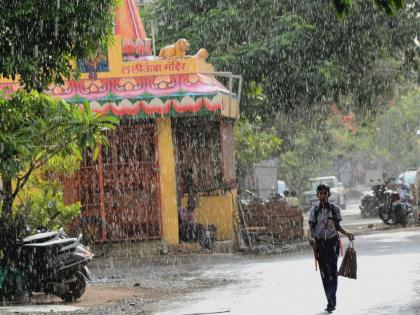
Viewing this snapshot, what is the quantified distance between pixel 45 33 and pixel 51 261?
3438mm

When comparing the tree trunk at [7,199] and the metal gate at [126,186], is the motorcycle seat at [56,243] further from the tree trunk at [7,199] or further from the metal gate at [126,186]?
the metal gate at [126,186]

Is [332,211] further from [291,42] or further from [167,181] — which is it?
[291,42]

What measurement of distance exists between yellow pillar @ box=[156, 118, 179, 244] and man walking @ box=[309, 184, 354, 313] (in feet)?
33.2

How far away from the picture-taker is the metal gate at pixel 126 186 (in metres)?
22.6

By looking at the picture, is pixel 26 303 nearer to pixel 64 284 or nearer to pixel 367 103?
pixel 64 284

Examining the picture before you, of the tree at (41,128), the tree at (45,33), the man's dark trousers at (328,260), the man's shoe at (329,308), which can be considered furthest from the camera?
the tree at (41,128)

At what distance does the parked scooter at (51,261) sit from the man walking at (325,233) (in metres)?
3.34

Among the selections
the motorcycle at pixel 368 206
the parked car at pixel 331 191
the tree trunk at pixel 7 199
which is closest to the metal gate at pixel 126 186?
the tree trunk at pixel 7 199

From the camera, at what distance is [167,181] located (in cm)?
2256

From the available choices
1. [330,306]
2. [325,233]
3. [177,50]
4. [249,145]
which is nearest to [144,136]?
[177,50]

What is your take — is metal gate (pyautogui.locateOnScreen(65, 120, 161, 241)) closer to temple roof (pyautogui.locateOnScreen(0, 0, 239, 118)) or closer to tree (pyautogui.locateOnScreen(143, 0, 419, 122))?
temple roof (pyautogui.locateOnScreen(0, 0, 239, 118))

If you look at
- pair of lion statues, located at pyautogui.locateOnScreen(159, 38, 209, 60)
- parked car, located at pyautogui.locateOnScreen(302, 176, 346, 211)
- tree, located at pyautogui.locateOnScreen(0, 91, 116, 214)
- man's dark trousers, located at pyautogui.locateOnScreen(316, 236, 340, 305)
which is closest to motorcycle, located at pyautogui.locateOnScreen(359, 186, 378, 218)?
parked car, located at pyautogui.locateOnScreen(302, 176, 346, 211)

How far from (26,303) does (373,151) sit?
230 feet

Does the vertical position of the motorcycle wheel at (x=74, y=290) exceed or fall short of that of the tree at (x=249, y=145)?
it falls short
